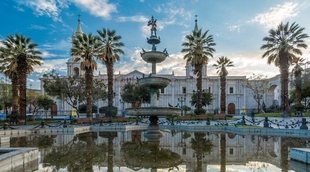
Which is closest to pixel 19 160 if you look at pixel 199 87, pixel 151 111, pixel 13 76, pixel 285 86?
pixel 151 111

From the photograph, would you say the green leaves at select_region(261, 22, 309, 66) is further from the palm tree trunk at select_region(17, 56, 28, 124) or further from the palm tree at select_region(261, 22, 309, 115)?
the palm tree trunk at select_region(17, 56, 28, 124)

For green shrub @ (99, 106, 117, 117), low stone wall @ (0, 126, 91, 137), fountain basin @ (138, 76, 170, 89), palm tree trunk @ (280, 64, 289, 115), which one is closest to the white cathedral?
green shrub @ (99, 106, 117, 117)

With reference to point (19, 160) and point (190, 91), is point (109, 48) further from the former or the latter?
point (190, 91)

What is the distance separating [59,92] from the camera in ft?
157

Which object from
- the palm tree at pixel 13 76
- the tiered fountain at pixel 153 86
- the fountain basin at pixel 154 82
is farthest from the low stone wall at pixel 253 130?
the palm tree at pixel 13 76

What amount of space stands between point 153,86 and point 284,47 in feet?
71.9

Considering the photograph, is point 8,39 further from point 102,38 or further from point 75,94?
point 75,94

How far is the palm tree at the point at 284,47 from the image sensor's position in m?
35.1

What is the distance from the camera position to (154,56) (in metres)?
18.5

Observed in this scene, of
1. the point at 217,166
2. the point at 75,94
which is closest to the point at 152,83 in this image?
the point at 217,166

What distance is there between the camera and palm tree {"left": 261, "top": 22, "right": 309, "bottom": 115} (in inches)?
1382

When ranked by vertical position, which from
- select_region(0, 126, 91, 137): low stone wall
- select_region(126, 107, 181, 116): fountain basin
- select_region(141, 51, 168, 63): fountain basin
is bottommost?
select_region(0, 126, 91, 137): low stone wall

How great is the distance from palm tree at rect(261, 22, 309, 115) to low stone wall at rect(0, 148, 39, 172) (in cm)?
3122

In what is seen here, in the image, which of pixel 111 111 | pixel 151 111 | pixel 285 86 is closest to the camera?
pixel 151 111
